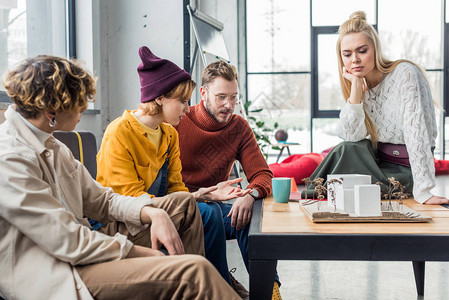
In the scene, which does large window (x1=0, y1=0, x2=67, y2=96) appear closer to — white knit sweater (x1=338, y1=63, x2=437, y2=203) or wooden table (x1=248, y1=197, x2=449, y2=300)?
white knit sweater (x1=338, y1=63, x2=437, y2=203)

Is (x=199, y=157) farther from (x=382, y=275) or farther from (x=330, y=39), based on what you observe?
(x=330, y=39)

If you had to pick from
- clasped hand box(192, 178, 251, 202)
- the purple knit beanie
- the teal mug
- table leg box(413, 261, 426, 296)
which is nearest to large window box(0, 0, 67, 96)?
the purple knit beanie

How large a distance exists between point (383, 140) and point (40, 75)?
1506 millimetres

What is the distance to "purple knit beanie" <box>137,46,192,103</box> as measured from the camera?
184 centimetres

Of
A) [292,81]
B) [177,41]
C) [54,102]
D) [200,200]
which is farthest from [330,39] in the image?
[54,102]

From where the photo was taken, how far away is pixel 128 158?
1.72 m

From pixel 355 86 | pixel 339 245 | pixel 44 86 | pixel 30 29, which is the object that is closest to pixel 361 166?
pixel 355 86

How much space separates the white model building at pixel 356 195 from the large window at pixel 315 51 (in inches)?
245

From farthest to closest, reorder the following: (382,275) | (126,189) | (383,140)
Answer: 1. (382,275)
2. (383,140)
3. (126,189)

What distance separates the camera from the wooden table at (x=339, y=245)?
125 cm

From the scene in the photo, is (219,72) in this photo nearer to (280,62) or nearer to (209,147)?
(209,147)

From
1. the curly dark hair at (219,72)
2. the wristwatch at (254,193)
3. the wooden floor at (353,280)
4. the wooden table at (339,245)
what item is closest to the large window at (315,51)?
the wooden floor at (353,280)

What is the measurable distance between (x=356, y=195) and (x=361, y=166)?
0.56 m

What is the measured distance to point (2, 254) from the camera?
40.0 inches
